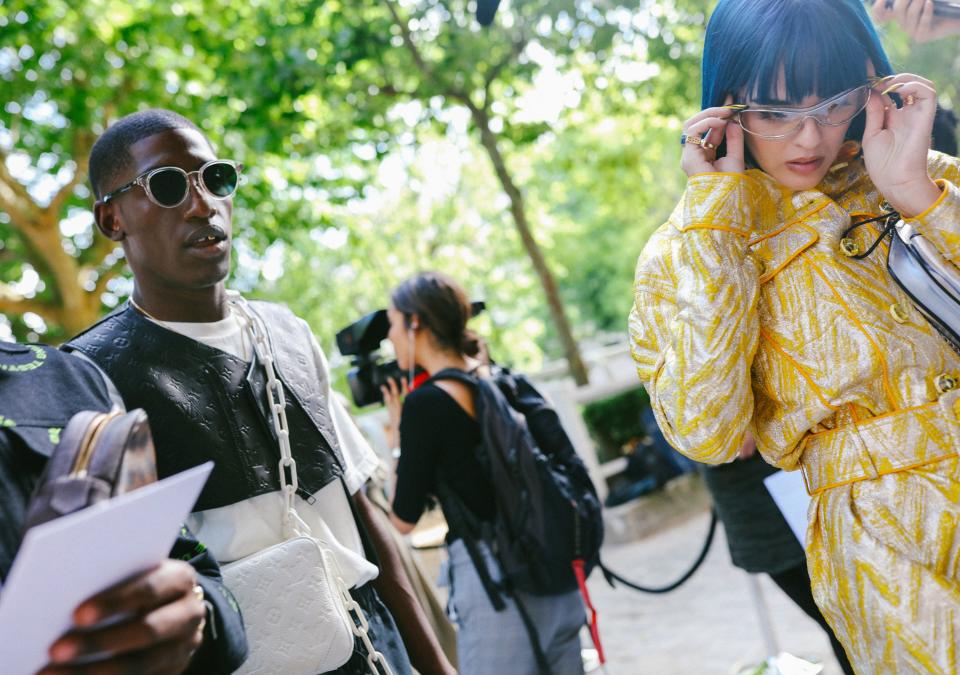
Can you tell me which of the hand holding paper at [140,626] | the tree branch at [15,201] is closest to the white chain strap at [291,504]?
the hand holding paper at [140,626]

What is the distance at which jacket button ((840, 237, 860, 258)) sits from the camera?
169cm

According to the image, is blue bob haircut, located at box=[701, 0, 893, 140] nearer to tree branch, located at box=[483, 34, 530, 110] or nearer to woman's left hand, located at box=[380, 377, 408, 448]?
woman's left hand, located at box=[380, 377, 408, 448]

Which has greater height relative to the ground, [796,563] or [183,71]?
[183,71]

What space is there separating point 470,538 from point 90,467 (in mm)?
2171

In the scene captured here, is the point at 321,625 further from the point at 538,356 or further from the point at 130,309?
the point at 538,356

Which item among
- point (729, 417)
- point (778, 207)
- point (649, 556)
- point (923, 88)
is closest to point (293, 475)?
point (729, 417)

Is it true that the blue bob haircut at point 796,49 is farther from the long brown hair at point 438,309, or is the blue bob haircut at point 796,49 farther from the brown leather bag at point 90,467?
the long brown hair at point 438,309

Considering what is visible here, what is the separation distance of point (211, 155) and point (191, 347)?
0.50 meters

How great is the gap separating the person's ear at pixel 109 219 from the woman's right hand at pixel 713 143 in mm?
1297

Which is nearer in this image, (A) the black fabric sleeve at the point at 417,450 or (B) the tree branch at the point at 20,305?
(A) the black fabric sleeve at the point at 417,450

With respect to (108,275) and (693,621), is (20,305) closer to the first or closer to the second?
(108,275)

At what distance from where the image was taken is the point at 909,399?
5.22 feet

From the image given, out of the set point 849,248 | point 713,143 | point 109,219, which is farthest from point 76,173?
point 849,248

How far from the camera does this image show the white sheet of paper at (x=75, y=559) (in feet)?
3.18
